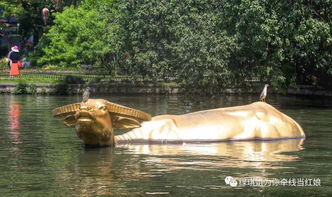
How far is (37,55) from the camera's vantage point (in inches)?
3105

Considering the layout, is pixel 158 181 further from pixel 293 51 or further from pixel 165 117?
pixel 293 51

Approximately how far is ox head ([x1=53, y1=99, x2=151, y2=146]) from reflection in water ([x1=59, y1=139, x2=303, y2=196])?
413mm

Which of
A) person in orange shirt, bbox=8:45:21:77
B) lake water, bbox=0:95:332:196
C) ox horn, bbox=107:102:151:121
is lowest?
lake water, bbox=0:95:332:196

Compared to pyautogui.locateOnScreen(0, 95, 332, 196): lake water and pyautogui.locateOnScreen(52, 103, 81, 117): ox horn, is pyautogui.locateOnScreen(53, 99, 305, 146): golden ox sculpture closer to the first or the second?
pyautogui.locateOnScreen(52, 103, 81, 117): ox horn

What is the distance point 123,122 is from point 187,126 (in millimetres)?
2231

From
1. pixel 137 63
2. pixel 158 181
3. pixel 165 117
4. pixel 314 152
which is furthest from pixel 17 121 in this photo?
pixel 137 63

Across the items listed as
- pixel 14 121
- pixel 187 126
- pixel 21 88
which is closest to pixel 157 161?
pixel 187 126

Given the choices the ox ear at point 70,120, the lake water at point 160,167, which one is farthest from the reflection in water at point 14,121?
the ox ear at point 70,120

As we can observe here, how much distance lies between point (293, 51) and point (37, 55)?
38.1m

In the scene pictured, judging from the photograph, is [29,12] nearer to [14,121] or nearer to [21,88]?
[21,88]

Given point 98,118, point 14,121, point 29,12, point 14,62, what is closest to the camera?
point 98,118

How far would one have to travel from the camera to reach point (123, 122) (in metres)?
24.8

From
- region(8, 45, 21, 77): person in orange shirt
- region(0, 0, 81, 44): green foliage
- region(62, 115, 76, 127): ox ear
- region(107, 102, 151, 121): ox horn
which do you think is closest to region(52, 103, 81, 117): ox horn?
region(62, 115, 76, 127): ox ear

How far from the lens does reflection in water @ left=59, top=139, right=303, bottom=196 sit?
1919 centimetres
